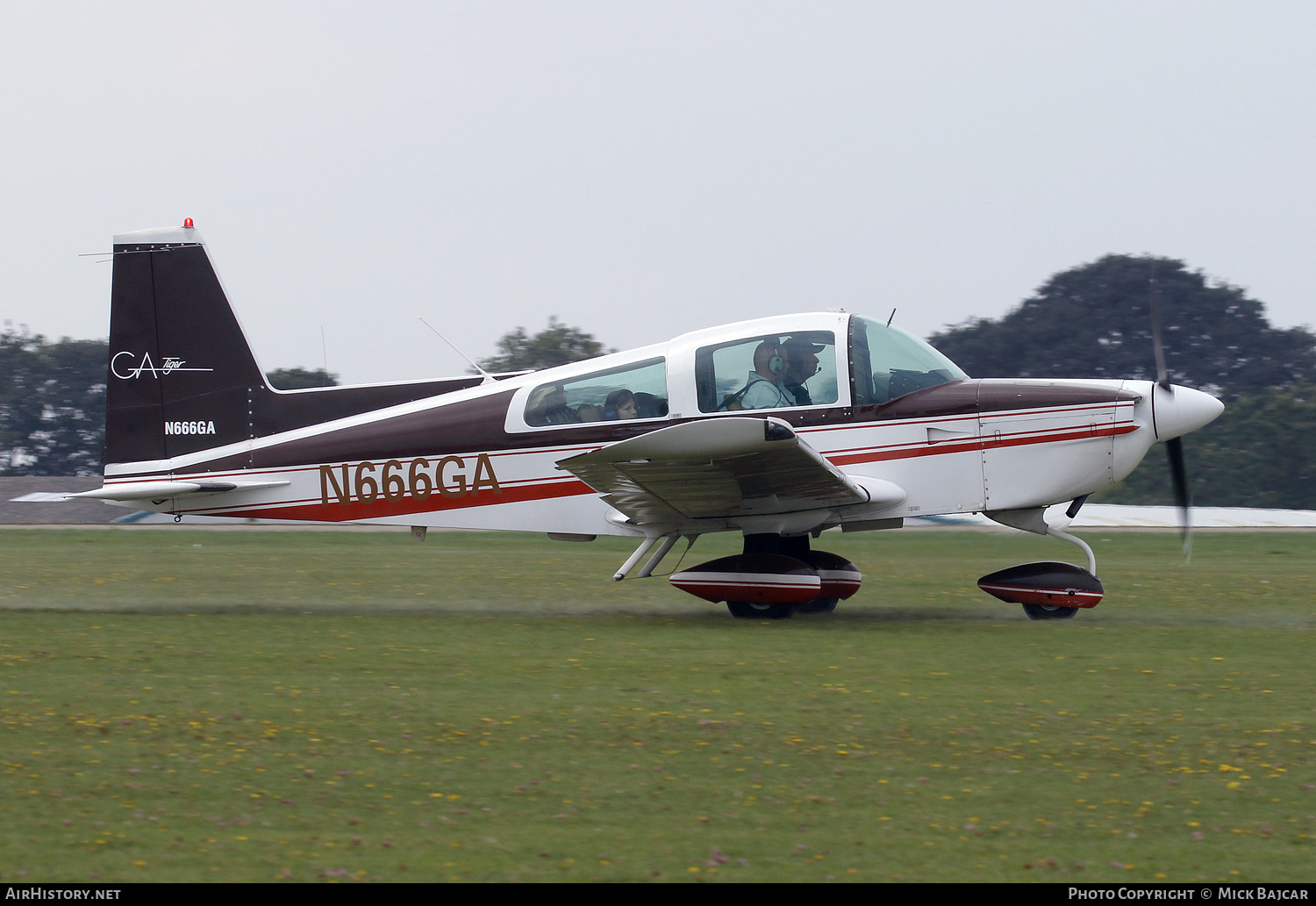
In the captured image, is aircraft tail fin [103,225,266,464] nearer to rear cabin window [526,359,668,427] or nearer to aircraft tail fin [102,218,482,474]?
aircraft tail fin [102,218,482,474]

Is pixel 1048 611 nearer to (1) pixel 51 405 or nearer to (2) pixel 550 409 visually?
(2) pixel 550 409

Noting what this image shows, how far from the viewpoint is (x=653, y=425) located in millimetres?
10672

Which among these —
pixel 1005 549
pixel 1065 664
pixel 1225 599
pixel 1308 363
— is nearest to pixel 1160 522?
pixel 1005 549

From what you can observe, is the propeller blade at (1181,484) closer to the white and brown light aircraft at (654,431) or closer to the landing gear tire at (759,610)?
the white and brown light aircraft at (654,431)

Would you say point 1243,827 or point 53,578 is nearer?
point 1243,827

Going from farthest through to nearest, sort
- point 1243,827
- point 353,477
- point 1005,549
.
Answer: point 1005,549 → point 353,477 → point 1243,827

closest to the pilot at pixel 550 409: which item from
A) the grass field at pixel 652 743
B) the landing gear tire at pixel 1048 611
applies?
the grass field at pixel 652 743

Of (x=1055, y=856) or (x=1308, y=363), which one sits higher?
(x=1308, y=363)

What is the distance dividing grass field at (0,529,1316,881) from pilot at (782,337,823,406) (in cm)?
192

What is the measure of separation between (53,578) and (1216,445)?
3174 centimetres

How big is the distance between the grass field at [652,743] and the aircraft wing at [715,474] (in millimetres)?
988

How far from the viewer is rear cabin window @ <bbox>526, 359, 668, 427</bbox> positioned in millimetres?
10727

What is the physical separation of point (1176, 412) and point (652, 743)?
630 cm

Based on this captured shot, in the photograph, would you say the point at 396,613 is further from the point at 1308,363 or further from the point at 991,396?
the point at 1308,363
